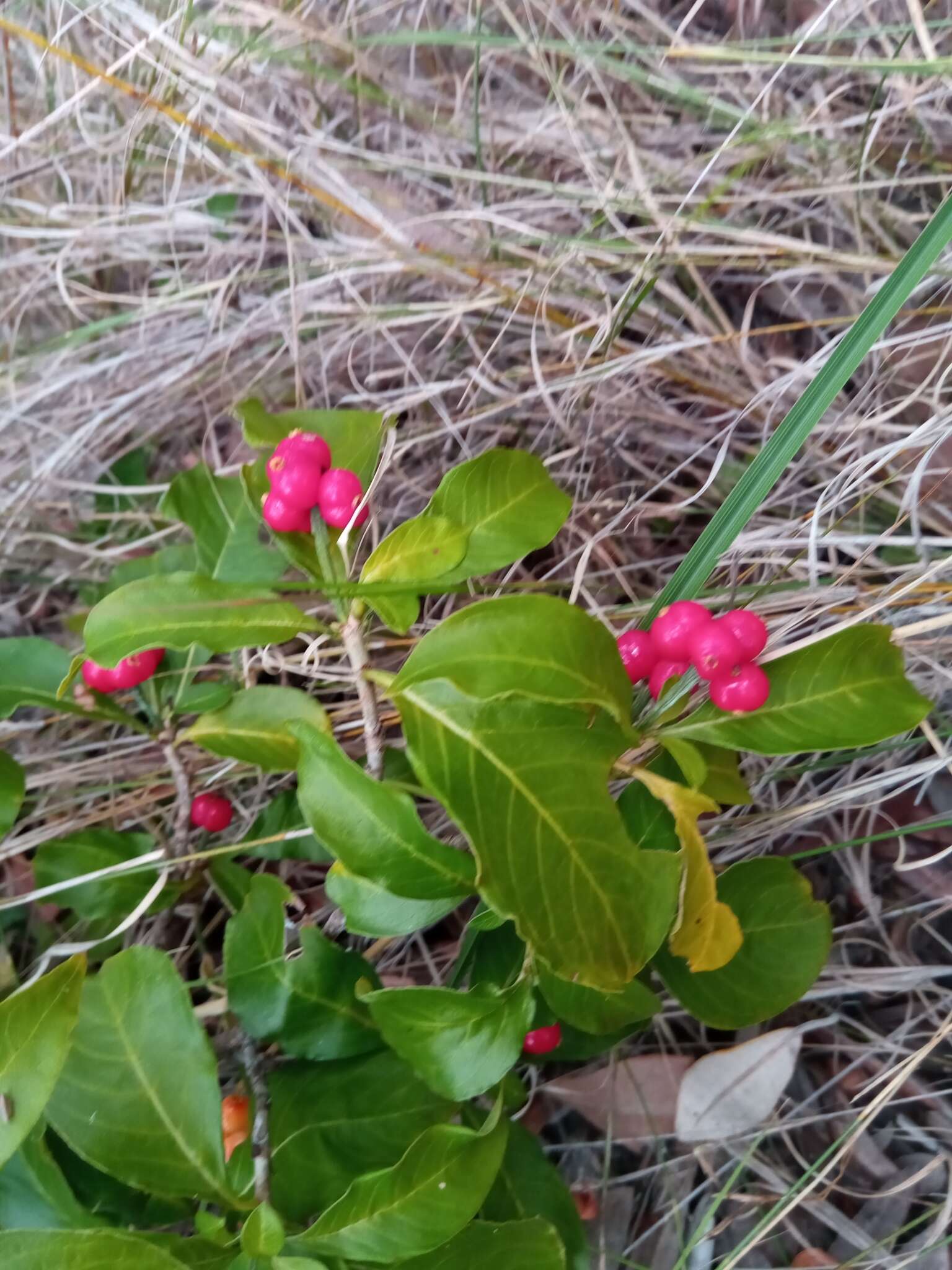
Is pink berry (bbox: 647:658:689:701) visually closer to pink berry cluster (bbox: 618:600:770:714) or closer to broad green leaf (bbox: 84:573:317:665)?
pink berry cluster (bbox: 618:600:770:714)

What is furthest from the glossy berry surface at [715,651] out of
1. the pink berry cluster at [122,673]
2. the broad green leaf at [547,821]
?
the pink berry cluster at [122,673]

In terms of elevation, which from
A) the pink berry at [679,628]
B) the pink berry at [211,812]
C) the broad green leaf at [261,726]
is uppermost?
the pink berry at [679,628]

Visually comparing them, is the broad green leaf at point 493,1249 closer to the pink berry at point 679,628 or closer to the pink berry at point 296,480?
the pink berry at point 679,628

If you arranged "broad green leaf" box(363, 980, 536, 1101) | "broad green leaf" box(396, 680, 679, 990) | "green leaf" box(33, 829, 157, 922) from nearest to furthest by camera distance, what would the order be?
"broad green leaf" box(396, 680, 679, 990), "broad green leaf" box(363, 980, 536, 1101), "green leaf" box(33, 829, 157, 922)

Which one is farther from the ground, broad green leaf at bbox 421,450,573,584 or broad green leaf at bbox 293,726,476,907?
broad green leaf at bbox 421,450,573,584

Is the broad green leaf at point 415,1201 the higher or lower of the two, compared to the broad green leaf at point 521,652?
lower

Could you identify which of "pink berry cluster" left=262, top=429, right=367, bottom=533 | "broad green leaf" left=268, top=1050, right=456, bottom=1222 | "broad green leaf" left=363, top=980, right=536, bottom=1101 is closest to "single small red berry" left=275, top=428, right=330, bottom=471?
"pink berry cluster" left=262, top=429, right=367, bottom=533

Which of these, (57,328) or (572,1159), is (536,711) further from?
(57,328)

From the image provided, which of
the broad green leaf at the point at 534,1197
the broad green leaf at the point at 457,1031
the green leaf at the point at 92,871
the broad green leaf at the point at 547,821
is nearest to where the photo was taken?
the broad green leaf at the point at 547,821
